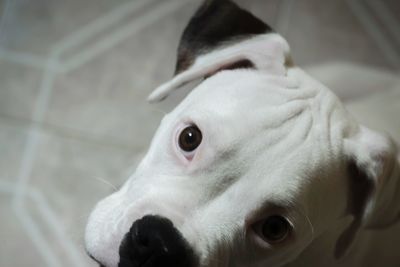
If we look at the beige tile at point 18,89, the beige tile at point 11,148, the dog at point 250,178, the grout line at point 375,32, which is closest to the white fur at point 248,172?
the dog at point 250,178

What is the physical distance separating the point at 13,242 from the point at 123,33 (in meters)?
0.87

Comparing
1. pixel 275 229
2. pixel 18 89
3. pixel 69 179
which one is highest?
pixel 18 89

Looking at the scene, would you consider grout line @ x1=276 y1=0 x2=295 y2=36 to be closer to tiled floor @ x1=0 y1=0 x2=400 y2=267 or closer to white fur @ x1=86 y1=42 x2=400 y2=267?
tiled floor @ x1=0 y1=0 x2=400 y2=267

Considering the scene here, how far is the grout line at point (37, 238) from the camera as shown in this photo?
184 centimetres

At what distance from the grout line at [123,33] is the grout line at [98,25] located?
0.15ft

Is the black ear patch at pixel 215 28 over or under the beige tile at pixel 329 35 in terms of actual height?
under

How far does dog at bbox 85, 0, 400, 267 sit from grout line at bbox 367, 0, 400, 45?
A: 1.28m

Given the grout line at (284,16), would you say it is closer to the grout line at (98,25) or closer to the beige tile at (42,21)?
the grout line at (98,25)

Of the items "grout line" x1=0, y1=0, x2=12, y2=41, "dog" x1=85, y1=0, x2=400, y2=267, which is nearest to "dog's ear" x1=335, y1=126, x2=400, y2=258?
"dog" x1=85, y1=0, x2=400, y2=267

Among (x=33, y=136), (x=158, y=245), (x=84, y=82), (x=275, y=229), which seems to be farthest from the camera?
(x=84, y=82)

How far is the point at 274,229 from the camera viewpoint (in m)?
1.12

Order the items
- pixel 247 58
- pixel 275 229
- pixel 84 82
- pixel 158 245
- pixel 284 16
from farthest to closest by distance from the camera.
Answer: pixel 284 16 < pixel 84 82 < pixel 247 58 < pixel 275 229 < pixel 158 245

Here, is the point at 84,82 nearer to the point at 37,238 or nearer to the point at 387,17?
the point at 37,238

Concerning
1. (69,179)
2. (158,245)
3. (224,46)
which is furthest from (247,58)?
(69,179)
